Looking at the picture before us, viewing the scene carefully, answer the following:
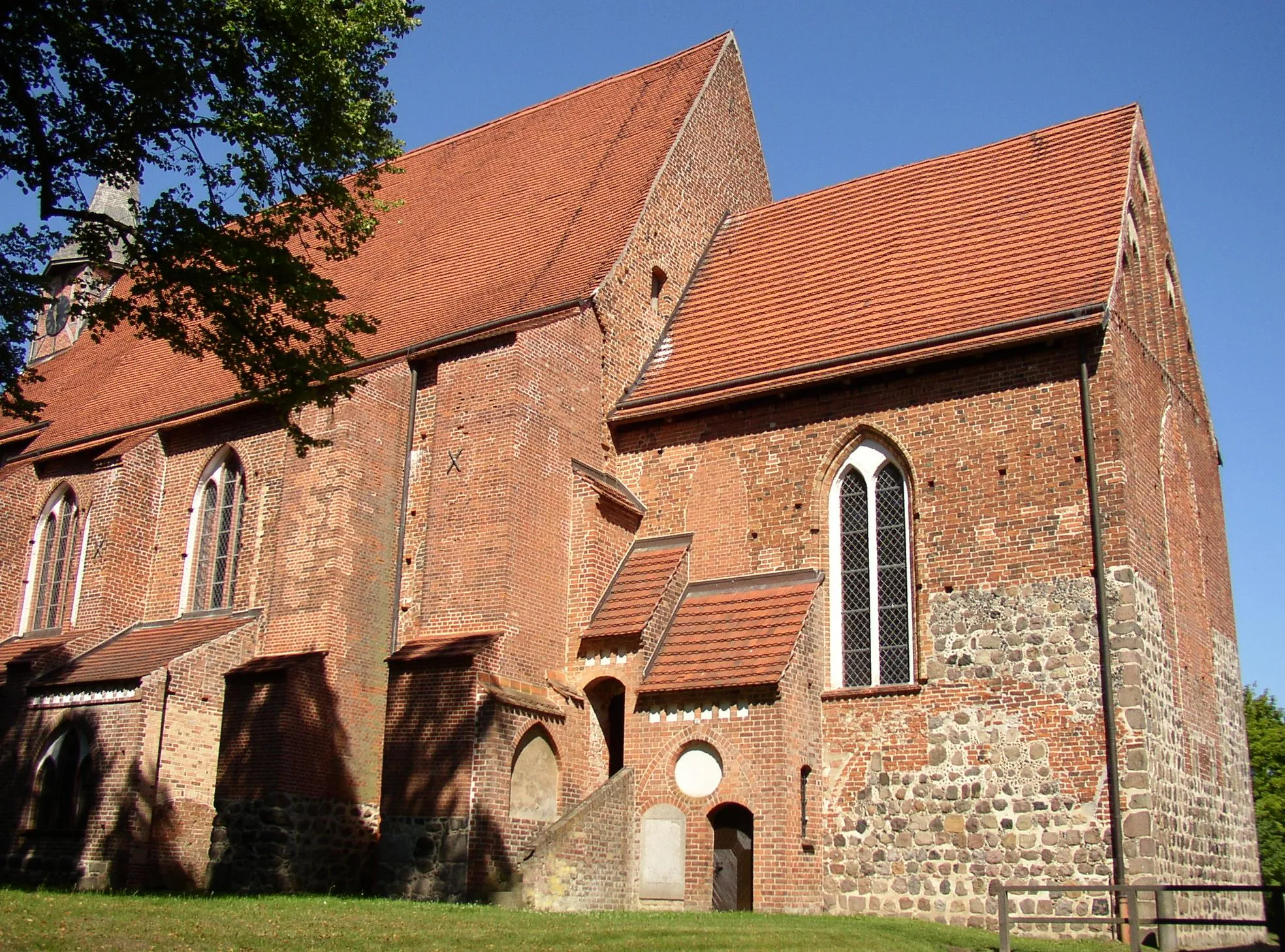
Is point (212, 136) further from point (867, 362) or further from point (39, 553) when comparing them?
point (39, 553)

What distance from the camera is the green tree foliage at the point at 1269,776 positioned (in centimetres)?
3366

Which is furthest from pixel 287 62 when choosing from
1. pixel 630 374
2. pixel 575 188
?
pixel 575 188

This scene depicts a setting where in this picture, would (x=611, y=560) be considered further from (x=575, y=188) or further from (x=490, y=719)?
(x=575, y=188)

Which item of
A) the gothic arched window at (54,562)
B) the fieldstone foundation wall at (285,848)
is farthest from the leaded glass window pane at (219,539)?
the fieldstone foundation wall at (285,848)

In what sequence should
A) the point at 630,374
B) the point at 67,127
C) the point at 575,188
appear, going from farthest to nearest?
the point at 575,188 → the point at 630,374 → the point at 67,127

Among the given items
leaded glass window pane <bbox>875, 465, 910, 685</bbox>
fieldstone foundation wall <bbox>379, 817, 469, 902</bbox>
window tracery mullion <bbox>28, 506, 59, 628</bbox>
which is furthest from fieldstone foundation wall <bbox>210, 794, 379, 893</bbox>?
window tracery mullion <bbox>28, 506, 59, 628</bbox>

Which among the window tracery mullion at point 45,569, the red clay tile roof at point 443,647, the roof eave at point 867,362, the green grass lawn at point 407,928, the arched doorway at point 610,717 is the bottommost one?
the green grass lawn at point 407,928

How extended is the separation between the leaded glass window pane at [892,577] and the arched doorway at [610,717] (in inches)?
135

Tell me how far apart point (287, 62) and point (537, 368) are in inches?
217

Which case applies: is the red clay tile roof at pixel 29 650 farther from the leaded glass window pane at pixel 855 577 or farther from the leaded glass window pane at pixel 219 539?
the leaded glass window pane at pixel 855 577

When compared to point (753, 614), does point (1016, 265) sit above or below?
above

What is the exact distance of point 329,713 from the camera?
16812 mm

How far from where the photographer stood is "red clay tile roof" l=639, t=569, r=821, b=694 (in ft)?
50.4

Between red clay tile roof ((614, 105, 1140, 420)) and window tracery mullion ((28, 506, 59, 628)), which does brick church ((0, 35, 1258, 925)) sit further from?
window tracery mullion ((28, 506, 59, 628))
